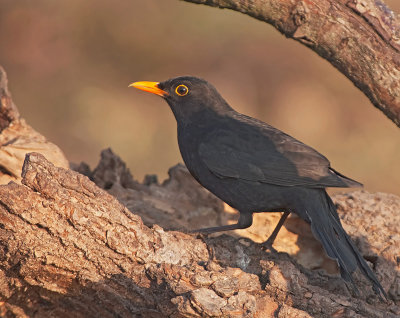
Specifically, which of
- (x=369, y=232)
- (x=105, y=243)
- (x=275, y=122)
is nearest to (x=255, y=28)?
(x=275, y=122)

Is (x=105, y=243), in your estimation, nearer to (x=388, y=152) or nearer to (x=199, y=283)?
(x=199, y=283)

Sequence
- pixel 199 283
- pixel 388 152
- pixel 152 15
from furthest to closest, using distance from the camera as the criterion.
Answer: pixel 152 15
pixel 388 152
pixel 199 283

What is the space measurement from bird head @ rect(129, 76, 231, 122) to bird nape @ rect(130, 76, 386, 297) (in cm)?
24

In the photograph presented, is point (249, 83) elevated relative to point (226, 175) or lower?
elevated

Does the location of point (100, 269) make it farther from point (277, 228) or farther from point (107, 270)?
point (277, 228)

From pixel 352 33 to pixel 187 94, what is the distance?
5.40 feet

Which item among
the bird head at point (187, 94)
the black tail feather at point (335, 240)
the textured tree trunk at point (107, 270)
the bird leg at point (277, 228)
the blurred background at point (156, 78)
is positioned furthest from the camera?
the blurred background at point (156, 78)

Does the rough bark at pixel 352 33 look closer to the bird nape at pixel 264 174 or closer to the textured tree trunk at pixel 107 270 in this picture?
the bird nape at pixel 264 174

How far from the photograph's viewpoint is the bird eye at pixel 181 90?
6145 millimetres

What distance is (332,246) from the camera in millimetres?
5004

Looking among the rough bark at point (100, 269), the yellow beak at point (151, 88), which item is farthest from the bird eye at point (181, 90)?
the rough bark at point (100, 269)

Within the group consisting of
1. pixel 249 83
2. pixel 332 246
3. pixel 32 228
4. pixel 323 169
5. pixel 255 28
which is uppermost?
pixel 255 28

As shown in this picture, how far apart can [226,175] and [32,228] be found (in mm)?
1651

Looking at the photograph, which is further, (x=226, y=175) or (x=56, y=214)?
(x=226, y=175)
